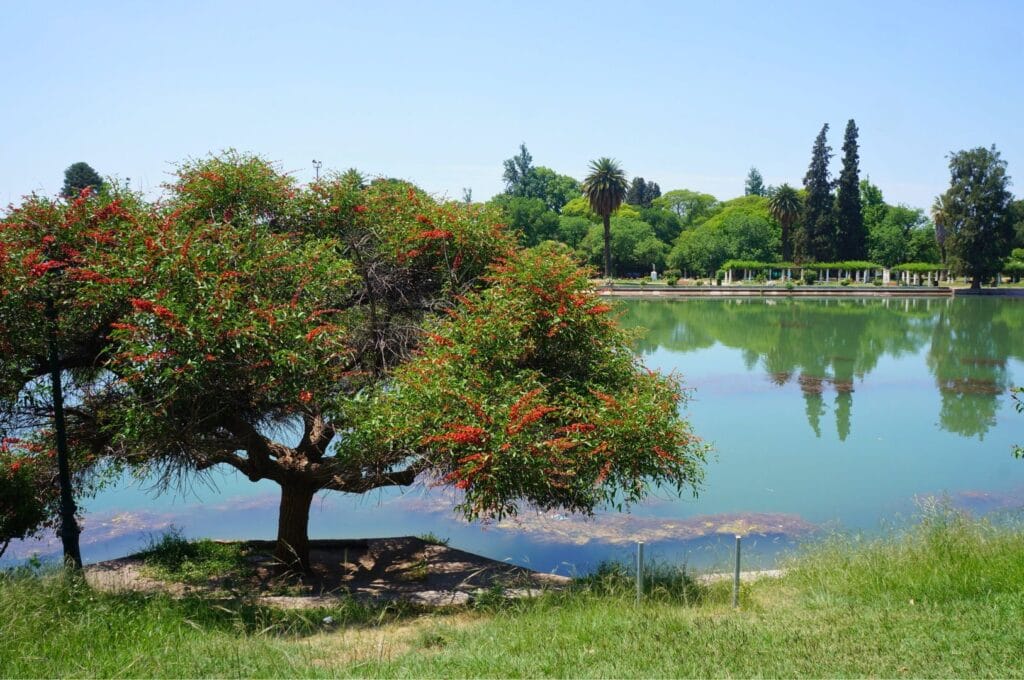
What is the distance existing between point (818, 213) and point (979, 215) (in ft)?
47.7

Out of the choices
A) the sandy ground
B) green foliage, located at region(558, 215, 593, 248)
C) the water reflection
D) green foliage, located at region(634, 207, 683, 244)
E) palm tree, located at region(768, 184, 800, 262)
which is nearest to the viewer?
the sandy ground

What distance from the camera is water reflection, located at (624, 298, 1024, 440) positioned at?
23.1 m

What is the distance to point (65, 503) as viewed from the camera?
22.8 ft

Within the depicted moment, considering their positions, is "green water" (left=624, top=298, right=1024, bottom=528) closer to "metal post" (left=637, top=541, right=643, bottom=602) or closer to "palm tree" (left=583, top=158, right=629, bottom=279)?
"metal post" (left=637, top=541, right=643, bottom=602)

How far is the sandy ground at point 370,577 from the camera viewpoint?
26.8 feet

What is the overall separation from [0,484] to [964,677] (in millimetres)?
7201

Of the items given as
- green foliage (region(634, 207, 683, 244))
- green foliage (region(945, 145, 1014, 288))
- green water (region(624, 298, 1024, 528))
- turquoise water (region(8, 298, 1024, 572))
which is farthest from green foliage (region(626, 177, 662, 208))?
turquoise water (region(8, 298, 1024, 572))

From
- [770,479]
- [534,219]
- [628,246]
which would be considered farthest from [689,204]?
[770,479]

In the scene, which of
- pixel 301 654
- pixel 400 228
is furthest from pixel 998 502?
pixel 301 654

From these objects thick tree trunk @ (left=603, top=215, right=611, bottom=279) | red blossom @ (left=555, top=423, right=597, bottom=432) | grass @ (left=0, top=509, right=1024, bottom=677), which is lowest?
grass @ (left=0, top=509, right=1024, bottom=677)

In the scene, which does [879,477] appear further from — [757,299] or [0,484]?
[757,299]

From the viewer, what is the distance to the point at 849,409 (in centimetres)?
2159

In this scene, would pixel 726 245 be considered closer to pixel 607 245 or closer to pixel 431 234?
pixel 607 245

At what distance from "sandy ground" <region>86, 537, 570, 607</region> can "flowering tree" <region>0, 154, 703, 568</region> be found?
615 mm
